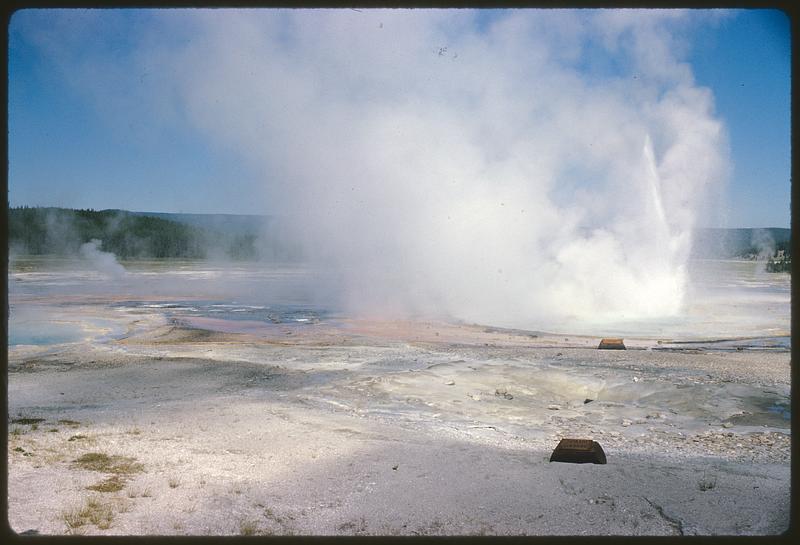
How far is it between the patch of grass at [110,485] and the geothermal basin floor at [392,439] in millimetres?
48

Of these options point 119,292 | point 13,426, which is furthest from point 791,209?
point 119,292

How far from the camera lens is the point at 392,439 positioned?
7766 mm

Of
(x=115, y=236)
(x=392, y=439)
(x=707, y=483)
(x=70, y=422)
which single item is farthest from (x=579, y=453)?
(x=115, y=236)

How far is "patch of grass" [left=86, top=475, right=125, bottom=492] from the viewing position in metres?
5.73

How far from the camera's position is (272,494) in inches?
229

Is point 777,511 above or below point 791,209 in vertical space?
below

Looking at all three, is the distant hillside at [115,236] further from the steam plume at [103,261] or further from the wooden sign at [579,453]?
the wooden sign at [579,453]

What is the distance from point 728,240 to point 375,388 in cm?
13809

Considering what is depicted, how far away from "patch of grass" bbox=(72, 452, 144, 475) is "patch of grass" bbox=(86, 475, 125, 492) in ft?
0.78

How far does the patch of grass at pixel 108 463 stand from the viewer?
6344 millimetres

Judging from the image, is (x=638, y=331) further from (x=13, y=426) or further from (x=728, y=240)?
(x=728, y=240)

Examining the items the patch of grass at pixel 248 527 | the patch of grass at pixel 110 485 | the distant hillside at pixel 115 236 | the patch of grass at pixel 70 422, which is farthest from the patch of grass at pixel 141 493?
the distant hillside at pixel 115 236

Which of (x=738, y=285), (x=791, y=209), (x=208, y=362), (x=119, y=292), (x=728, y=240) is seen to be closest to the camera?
(x=791, y=209)

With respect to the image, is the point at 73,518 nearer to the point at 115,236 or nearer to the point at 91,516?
the point at 91,516
